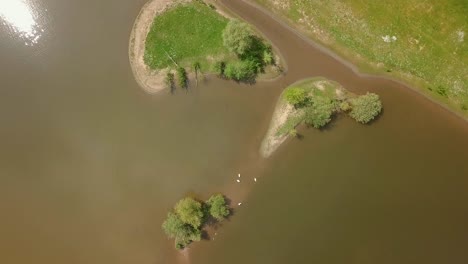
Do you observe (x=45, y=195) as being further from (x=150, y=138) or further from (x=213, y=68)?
(x=213, y=68)

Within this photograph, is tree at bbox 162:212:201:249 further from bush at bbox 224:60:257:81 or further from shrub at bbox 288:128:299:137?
bush at bbox 224:60:257:81

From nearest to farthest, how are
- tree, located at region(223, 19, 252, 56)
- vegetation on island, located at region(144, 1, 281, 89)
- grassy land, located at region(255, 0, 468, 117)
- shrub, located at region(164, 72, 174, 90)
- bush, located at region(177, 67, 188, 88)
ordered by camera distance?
tree, located at region(223, 19, 252, 56) → grassy land, located at region(255, 0, 468, 117) → vegetation on island, located at region(144, 1, 281, 89) → bush, located at region(177, 67, 188, 88) → shrub, located at region(164, 72, 174, 90)

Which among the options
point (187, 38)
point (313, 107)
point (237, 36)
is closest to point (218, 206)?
point (313, 107)

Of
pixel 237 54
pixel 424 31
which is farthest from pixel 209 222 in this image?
pixel 424 31

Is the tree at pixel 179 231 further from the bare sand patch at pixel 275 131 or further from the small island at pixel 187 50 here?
the small island at pixel 187 50

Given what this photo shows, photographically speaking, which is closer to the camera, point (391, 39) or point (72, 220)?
point (391, 39)

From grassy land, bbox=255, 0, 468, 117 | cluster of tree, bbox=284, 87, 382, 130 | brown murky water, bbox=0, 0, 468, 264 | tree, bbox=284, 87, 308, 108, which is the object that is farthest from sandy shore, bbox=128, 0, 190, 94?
grassy land, bbox=255, 0, 468, 117
